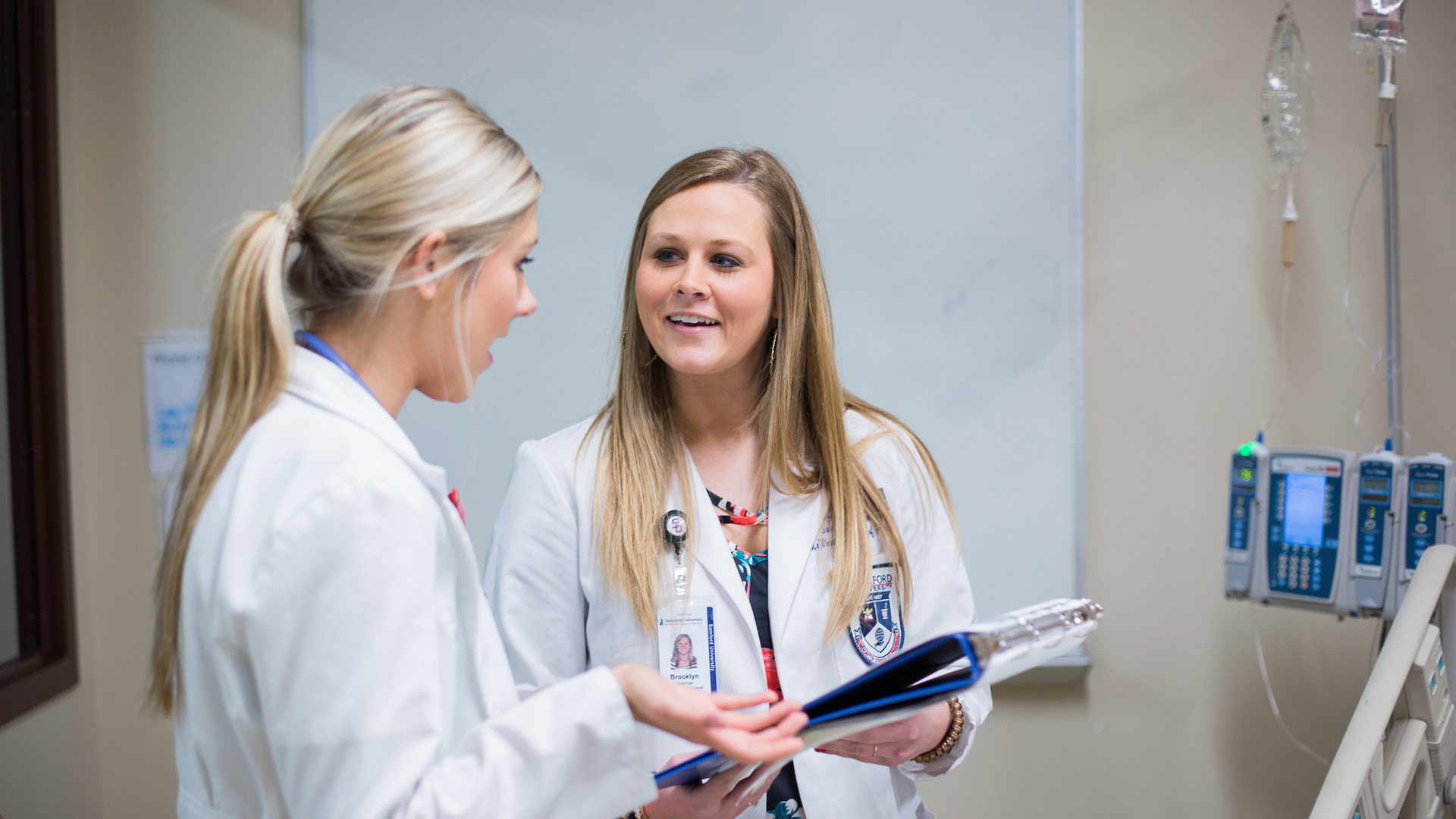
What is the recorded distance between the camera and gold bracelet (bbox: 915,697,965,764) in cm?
119

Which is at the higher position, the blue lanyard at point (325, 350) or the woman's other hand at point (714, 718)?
the blue lanyard at point (325, 350)

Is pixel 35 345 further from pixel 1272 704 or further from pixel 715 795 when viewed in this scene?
pixel 1272 704

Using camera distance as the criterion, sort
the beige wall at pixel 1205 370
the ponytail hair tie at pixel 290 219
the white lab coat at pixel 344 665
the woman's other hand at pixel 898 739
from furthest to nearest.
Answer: the beige wall at pixel 1205 370 → the woman's other hand at pixel 898 739 → the ponytail hair tie at pixel 290 219 → the white lab coat at pixel 344 665

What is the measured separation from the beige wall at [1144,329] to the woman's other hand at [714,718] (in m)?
1.64

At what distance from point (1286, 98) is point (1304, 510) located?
0.87 metres

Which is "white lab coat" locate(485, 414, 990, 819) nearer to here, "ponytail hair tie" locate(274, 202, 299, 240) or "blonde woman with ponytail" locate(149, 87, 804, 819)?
"blonde woman with ponytail" locate(149, 87, 804, 819)

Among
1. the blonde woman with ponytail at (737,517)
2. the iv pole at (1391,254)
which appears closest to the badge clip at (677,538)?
the blonde woman with ponytail at (737,517)

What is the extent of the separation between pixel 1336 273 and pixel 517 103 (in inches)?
77.9

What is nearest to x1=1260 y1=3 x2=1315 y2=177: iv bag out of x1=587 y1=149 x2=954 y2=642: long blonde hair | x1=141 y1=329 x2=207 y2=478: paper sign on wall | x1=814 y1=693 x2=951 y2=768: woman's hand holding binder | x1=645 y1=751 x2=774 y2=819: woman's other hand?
x1=587 y1=149 x2=954 y2=642: long blonde hair

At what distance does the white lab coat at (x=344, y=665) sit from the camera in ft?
2.10

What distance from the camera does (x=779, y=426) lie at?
1.35m

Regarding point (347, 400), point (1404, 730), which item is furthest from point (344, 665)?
point (1404, 730)

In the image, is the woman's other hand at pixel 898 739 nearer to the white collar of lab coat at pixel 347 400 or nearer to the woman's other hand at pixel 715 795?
the woman's other hand at pixel 715 795

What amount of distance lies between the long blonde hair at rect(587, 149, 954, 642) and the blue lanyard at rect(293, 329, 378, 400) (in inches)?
19.8
